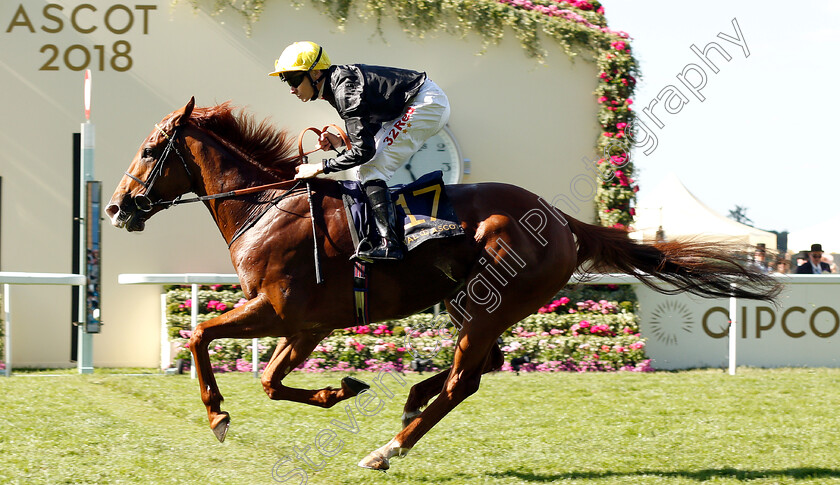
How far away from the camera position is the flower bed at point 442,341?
8.05m

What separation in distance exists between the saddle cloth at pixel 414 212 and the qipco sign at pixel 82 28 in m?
5.65

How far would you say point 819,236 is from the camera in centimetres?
1605

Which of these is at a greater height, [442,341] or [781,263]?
[781,263]

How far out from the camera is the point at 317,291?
4.14 metres

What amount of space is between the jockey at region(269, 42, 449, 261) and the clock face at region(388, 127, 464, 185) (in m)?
5.06

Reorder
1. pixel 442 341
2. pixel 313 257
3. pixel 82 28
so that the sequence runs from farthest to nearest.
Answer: pixel 82 28 → pixel 442 341 → pixel 313 257

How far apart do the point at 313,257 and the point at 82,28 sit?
5.98 metres

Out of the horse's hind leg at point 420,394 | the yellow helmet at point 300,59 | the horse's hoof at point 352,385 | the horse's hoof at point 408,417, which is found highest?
the yellow helmet at point 300,59

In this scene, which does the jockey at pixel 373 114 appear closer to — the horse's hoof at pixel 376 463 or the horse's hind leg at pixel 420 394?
the horse's hind leg at pixel 420 394

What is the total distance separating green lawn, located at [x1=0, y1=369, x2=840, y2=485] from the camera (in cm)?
418

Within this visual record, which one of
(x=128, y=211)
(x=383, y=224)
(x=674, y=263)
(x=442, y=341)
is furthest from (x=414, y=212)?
(x=442, y=341)

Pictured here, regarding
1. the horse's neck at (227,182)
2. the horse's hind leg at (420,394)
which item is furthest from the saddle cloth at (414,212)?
the horse's hind leg at (420,394)

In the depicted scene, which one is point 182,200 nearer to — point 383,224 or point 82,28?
point 383,224

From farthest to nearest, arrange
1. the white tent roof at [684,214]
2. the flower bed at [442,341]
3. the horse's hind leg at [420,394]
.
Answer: the white tent roof at [684,214] < the flower bed at [442,341] < the horse's hind leg at [420,394]
